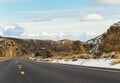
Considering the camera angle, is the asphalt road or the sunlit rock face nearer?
the asphalt road

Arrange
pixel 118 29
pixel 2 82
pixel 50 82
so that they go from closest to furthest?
pixel 50 82
pixel 2 82
pixel 118 29

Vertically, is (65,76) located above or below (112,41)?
below

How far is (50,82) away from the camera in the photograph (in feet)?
43.9

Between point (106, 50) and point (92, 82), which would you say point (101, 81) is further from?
point (106, 50)

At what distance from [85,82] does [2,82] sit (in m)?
4.06

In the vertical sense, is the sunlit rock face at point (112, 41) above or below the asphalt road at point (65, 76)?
above

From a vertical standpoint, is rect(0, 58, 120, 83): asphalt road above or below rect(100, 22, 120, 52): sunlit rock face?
below

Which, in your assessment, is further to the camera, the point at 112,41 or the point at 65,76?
the point at 112,41

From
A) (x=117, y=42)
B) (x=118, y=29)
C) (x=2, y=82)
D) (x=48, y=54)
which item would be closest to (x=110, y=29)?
(x=118, y=29)

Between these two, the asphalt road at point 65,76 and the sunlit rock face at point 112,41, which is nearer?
the asphalt road at point 65,76

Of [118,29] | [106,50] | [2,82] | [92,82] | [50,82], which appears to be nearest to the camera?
[92,82]

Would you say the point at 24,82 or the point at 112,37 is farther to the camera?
the point at 112,37

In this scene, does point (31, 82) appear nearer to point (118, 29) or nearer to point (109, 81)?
point (109, 81)

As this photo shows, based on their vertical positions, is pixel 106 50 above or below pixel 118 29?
below
